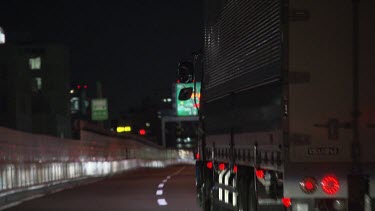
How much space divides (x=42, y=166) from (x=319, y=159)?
1989 cm

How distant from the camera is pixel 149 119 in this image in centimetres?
17775

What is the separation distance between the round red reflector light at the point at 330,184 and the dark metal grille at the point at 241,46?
1116 mm

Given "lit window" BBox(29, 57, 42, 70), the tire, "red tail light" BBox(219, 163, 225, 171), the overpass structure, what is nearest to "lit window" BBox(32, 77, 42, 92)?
"lit window" BBox(29, 57, 42, 70)

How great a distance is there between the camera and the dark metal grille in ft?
24.5

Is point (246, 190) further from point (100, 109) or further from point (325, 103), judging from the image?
point (100, 109)

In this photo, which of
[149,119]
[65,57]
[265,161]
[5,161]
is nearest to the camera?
[265,161]

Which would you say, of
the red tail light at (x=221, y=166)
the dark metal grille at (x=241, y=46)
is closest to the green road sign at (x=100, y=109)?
the dark metal grille at (x=241, y=46)

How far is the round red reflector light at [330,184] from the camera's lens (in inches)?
266

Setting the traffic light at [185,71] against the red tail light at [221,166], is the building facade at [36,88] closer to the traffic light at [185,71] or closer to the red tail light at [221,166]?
the traffic light at [185,71]

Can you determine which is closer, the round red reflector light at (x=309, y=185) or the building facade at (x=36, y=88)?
the round red reflector light at (x=309, y=185)

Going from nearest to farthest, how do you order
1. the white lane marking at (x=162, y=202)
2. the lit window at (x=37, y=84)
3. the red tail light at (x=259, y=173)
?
1. the red tail light at (x=259, y=173)
2. the white lane marking at (x=162, y=202)
3. the lit window at (x=37, y=84)

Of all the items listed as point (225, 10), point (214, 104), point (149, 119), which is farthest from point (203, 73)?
point (149, 119)

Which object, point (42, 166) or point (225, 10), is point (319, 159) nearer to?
point (225, 10)

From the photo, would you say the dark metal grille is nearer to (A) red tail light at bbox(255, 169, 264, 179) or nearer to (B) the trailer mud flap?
(A) red tail light at bbox(255, 169, 264, 179)
